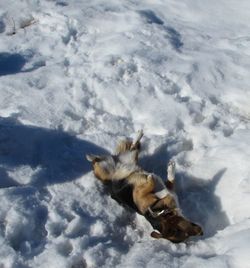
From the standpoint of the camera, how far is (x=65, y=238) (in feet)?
13.9

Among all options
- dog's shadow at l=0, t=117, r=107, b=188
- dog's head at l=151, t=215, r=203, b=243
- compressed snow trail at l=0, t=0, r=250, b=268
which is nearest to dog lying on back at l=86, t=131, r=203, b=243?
dog's head at l=151, t=215, r=203, b=243

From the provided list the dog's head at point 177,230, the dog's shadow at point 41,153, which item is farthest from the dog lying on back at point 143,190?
the dog's shadow at point 41,153

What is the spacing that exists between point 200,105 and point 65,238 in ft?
7.40

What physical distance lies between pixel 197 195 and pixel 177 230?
64 centimetres

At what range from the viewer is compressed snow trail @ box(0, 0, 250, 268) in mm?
4262

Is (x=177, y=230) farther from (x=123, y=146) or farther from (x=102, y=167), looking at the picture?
(x=123, y=146)

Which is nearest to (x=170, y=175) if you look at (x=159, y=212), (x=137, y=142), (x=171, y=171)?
(x=171, y=171)

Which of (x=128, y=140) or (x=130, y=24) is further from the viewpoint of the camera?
(x=130, y=24)

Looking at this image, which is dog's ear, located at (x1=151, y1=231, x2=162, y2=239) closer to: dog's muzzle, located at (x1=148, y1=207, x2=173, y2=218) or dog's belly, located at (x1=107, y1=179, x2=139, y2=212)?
dog's muzzle, located at (x1=148, y1=207, x2=173, y2=218)

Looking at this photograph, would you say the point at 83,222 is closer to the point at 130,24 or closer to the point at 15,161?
the point at 15,161

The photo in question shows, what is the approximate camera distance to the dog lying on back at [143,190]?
432 centimetres

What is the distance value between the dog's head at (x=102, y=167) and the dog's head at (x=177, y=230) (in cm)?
77

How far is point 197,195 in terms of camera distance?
4.86 metres

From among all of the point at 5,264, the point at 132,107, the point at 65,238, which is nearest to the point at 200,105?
the point at 132,107
